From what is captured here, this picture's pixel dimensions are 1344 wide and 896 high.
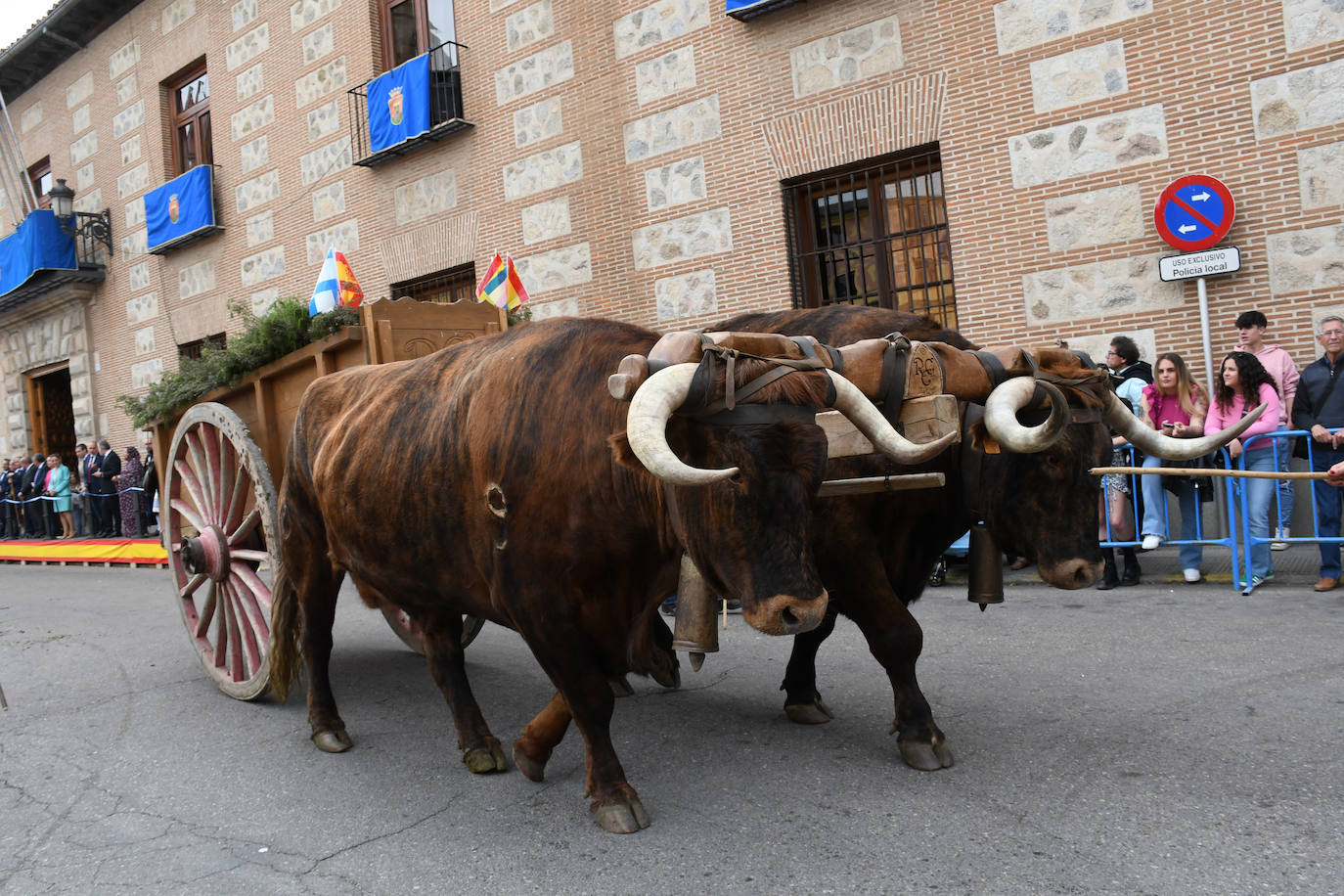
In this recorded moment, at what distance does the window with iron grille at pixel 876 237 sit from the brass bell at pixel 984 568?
650 cm

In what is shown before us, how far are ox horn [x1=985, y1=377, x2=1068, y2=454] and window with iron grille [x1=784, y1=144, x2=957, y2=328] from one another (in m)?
6.74

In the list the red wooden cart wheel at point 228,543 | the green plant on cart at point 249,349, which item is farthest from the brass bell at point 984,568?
the green plant on cart at point 249,349

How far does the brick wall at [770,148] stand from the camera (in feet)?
28.1

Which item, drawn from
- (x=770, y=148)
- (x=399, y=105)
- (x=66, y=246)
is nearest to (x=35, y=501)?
(x=66, y=246)

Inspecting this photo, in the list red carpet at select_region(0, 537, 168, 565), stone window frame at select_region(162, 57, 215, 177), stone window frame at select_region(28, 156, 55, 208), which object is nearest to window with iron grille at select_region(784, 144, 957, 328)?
red carpet at select_region(0, 537, 168, 565)

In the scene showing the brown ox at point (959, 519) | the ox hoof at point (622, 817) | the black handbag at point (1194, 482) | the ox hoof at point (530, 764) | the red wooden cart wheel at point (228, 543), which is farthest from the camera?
the black handbag at point (1194, 482)

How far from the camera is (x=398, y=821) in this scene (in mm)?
3428

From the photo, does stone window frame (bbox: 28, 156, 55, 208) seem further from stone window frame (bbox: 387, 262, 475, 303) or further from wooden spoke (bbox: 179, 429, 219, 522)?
wooden spoke (bbox: 179, 429, 219, 522)

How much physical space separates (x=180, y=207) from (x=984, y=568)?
18071 millimetres

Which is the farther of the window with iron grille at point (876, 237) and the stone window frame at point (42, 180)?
the stone window frame at point (42, 180)

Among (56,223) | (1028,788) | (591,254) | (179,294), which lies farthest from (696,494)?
(56,223)

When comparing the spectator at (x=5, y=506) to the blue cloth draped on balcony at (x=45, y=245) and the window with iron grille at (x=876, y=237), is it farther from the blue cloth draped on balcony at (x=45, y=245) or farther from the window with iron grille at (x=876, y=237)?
the window with iron grille at (x=876, y=237)

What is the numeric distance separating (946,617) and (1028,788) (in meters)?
3.19

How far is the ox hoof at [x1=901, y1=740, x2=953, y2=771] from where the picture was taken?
354 centimetres
